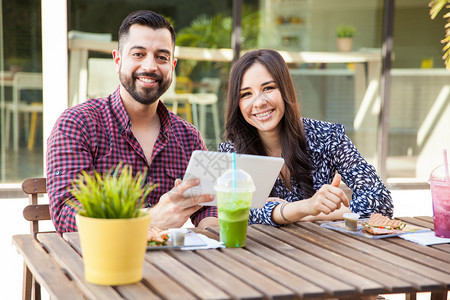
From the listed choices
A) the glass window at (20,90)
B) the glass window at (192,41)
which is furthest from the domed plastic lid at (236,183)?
the glass window at (20,90)

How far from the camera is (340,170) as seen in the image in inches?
95.8

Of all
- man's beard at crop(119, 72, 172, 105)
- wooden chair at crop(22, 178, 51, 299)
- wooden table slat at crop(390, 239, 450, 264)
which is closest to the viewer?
wooden table slat at crop(390, 239, 450, 264)

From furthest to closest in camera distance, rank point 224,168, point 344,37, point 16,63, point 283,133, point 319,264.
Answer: point 344,37 < point 16,63 < point 283,133 < point 224,168 < point 319,264

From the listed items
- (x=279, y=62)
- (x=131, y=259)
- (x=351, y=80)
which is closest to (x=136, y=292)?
(x=131, y=259)

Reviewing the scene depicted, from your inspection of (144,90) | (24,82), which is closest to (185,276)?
(144,90)

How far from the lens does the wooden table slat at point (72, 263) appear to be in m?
1.24

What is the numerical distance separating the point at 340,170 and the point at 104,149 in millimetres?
956

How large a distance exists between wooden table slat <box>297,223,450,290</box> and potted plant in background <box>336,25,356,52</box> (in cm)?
416

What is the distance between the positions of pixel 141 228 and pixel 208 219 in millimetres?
995

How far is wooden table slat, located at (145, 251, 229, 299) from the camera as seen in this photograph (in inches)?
48.7

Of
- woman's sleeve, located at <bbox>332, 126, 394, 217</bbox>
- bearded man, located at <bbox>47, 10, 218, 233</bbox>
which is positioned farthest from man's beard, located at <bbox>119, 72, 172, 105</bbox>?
woman's sleeve, located at <bbox>332, 126, 394, 217</bbox>

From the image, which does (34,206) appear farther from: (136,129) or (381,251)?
(381,251)

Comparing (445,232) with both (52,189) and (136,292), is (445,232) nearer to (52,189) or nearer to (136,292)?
(136,292)

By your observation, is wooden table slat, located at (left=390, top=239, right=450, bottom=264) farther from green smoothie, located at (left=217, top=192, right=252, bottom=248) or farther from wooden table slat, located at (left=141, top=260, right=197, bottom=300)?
wooden table slat, located at (left=141, top=260, right=197, bottom=300)
